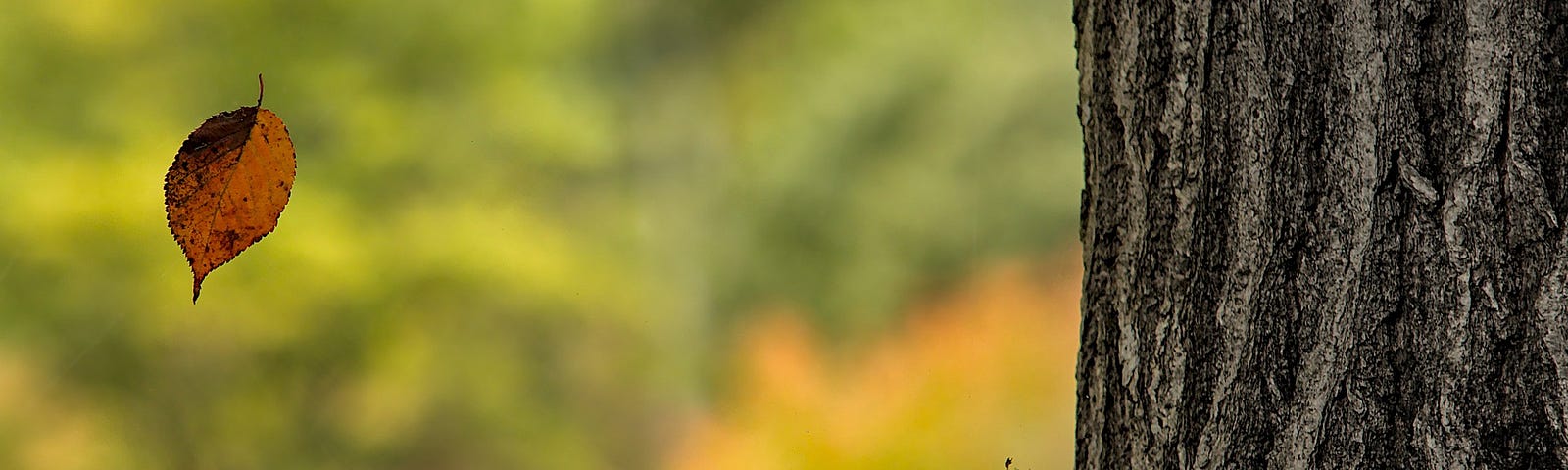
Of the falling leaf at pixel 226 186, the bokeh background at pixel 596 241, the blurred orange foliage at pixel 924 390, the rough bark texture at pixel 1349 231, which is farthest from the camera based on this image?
the blurred orange foliage at pixel 924 390

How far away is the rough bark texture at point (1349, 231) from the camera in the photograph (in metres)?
0.50

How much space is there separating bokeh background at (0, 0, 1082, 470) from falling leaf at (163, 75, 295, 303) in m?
0.96

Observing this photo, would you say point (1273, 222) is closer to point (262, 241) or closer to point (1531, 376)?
point (1531, 376)

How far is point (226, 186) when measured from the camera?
649 millimetres

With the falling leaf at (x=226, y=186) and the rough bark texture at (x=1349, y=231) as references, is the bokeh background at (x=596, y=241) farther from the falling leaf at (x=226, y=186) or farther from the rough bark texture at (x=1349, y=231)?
the rough bark texture at (x=1349, y=231)

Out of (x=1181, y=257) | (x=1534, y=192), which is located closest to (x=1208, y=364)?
(x=1181, y=257)

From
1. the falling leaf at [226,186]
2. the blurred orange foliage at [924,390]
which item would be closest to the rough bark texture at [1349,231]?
the falling leaf at [226,186]

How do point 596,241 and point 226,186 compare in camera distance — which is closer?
point 226,186

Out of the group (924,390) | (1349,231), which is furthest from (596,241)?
(1349,231)

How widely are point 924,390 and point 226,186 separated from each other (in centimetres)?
127

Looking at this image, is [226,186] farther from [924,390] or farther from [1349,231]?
[924,390]

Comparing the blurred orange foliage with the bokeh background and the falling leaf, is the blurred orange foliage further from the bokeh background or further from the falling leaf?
the falling leaf

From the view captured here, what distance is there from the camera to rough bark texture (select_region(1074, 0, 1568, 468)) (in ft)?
1.65

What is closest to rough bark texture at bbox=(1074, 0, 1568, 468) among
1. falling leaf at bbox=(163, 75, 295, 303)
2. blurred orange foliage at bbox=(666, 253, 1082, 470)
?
falling leaf at bbox=(163, 75, 295, 303)
